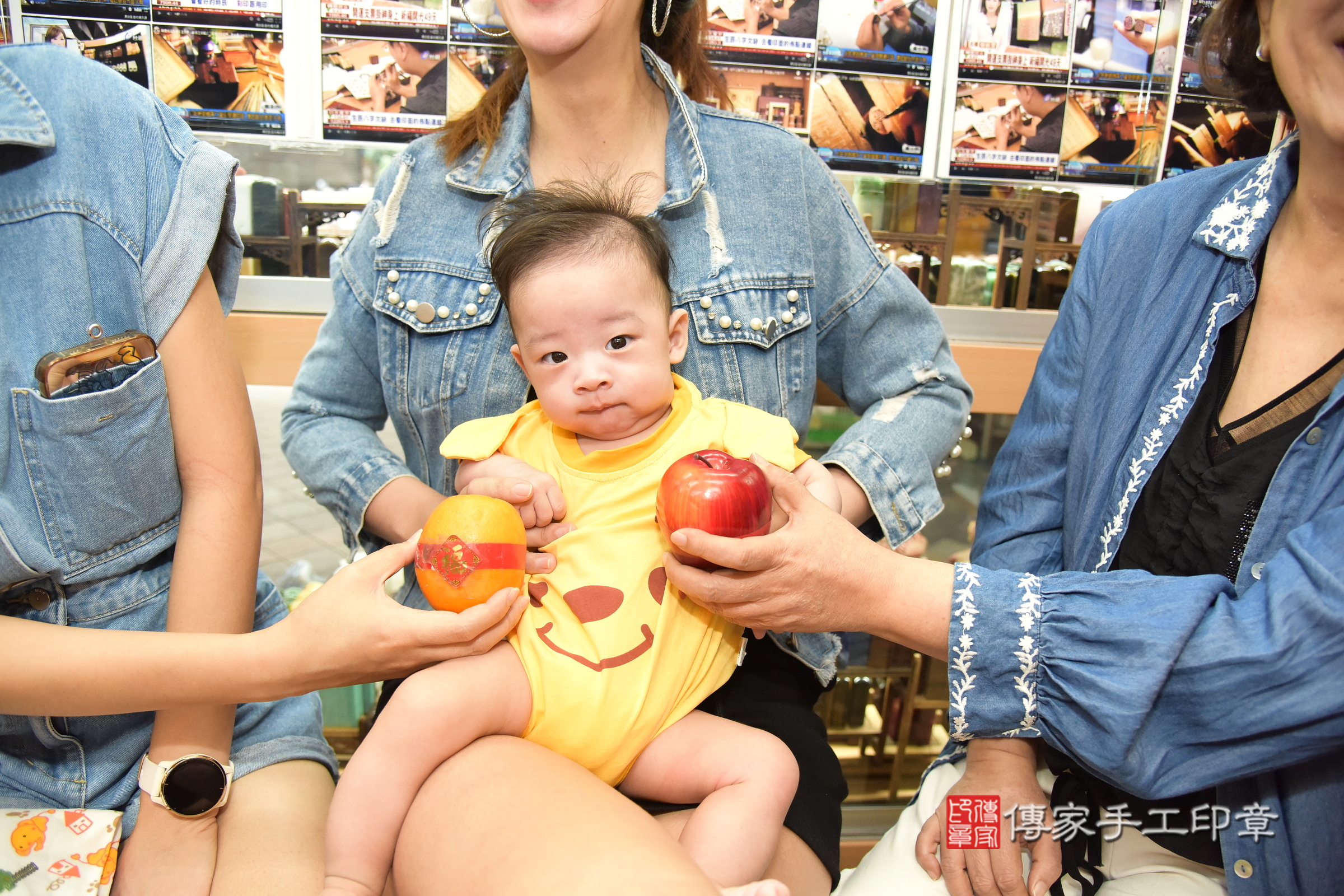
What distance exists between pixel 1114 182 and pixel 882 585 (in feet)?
5.69

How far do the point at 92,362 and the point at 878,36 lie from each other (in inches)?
77.6

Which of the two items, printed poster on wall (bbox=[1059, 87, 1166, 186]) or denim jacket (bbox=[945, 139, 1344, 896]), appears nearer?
denim jacket (bbox=[945, 139, 1344, 896])

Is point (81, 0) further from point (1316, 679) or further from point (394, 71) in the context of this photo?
point (1316, 679)

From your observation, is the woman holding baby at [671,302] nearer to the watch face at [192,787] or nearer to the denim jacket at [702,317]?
the denim jacket at [702,317]

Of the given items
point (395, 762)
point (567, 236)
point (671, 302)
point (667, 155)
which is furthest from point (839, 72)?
point (395, 762)

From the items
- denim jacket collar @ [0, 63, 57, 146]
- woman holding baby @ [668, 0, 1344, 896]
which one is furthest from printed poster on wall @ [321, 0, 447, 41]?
woman holding baby @ [668, 0, 1344, 896]

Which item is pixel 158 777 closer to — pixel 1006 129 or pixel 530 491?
pixel 530 491

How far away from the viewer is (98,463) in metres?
1.29

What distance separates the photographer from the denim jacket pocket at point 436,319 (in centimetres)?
166

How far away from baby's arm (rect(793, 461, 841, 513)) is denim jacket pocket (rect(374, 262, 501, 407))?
64cm

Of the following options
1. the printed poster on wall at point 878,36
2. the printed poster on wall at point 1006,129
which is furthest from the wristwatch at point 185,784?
the printed poster on wall at point 1006,129

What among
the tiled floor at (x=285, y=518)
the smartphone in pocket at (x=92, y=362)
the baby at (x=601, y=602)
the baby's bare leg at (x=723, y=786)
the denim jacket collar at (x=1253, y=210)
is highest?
the denim jacket collar at (x=1253, y=210)

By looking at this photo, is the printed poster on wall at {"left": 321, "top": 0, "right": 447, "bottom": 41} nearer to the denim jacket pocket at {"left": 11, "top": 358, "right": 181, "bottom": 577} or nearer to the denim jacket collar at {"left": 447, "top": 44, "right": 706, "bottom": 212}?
the denim jacket collar at {"left": 447, "top": 44, "right": 706, "bottom": 212}

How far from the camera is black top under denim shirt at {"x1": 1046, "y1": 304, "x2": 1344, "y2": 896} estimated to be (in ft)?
4.16
